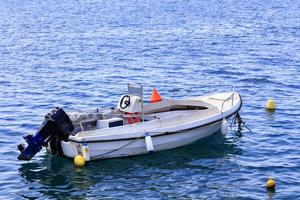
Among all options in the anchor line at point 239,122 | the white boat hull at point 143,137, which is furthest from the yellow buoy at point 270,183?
the anchor line at point 239,122

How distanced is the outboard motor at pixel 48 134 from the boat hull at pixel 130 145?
1.92 ft

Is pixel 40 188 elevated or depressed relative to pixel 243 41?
depressed

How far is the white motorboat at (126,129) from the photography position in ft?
82.7

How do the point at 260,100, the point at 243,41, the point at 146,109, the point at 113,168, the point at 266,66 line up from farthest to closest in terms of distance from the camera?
the point at 243,41
the point at 266,66
the point at 260,100
the point at 146,109
the point at 113,168

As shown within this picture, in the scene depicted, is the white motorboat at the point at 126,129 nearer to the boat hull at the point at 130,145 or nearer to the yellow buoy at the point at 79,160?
the boat hull at the point at 130,145

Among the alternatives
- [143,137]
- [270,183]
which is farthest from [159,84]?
[270,183]

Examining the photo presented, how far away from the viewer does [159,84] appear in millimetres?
41500

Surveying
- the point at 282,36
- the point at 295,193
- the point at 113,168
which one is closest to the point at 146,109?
the point at 113,168

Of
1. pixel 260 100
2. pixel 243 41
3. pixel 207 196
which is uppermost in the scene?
pixel 243 41

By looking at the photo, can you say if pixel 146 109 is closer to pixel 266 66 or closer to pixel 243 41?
pixel 266 66

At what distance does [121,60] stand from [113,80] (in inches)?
303

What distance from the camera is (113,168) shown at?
25625 mm

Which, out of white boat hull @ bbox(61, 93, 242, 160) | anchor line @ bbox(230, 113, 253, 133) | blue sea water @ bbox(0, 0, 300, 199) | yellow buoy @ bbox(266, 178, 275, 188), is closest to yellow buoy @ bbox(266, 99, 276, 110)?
blue sea water @ bbox(0, 0, 300, 199)

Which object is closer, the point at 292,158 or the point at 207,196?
the point at 207,196
